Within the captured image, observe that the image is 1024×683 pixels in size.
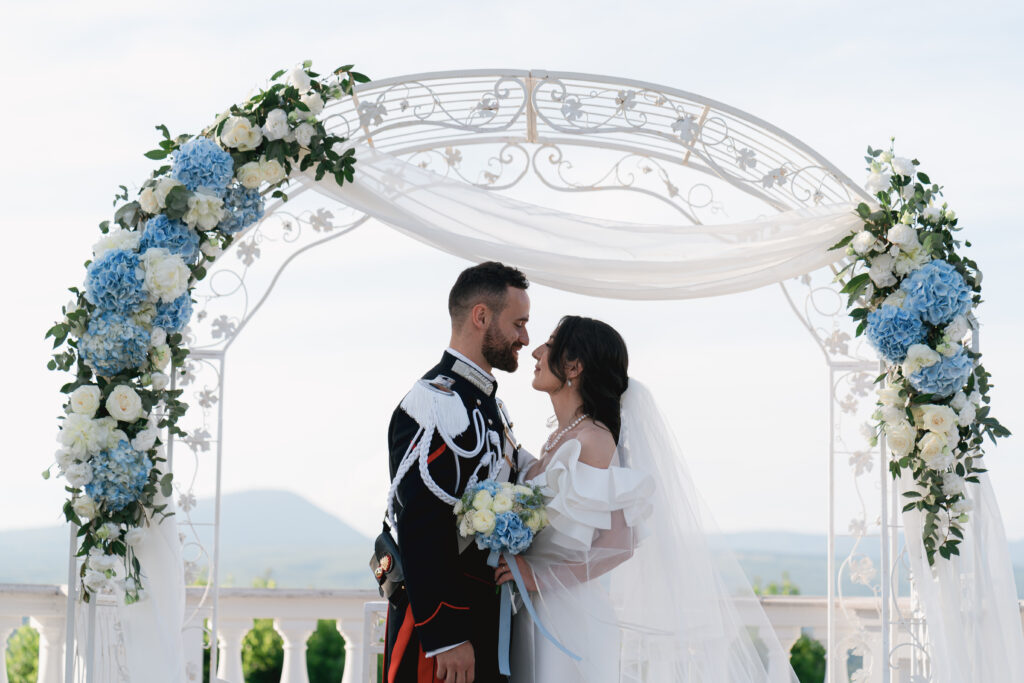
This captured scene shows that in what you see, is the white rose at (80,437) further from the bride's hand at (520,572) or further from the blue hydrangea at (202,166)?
the bride's hand at (520,572)

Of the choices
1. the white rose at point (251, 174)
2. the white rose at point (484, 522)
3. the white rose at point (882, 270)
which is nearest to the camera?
the white rose at point (484, 522)

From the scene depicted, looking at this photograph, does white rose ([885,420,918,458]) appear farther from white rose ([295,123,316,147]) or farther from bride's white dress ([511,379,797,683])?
white rose ([295,123,316,147])

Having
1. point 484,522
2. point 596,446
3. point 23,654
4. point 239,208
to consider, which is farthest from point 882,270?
point 23,654

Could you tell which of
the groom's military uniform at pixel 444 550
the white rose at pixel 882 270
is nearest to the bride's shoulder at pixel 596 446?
the groom's military uniform at pixel 444 550

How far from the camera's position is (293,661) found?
5582 millimetres

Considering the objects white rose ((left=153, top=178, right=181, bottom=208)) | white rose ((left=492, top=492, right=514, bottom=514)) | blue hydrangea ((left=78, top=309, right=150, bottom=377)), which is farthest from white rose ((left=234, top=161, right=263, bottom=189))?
white rose ((left=492, top=492, right=514, bottom=514))

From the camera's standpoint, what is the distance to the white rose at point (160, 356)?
12.2ft

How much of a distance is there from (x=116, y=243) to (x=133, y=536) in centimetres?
104

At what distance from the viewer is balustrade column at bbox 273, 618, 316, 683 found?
555 cm

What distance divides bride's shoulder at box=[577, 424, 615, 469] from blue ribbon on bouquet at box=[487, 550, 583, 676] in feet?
1.26

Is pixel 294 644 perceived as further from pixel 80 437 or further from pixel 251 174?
pixel 251 174

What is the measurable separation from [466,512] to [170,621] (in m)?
1.35

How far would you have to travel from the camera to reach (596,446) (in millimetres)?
3287

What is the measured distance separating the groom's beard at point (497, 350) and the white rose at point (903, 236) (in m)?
1.66
